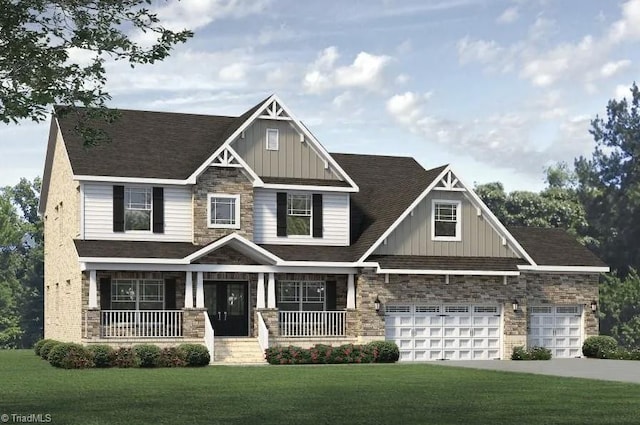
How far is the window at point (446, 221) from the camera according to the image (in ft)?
134

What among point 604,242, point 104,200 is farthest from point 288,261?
point 604,242

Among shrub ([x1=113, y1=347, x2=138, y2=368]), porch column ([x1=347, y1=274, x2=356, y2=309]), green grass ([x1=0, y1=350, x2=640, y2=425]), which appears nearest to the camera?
green grass ([x1=0, y1=350, x2=640, y2=425])

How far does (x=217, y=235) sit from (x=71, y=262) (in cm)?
556

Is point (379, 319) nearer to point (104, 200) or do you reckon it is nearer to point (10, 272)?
point (104, 200)

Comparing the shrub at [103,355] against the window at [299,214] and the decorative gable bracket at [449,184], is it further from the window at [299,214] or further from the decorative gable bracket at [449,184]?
the decorative gable bracket at [449,184]

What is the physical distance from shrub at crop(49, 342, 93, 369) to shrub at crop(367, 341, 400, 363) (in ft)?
33.0

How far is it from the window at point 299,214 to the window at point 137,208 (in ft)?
17.9

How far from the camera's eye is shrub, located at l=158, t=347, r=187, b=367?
1357 inches

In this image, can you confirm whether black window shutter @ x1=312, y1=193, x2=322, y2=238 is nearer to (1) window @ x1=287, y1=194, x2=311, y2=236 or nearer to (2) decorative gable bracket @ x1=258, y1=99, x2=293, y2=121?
(1) window @ x1=287, y1=194, x2=311, y2=236

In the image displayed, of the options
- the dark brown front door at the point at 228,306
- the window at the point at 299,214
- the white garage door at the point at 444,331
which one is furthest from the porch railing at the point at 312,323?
the window at the point at 299,214

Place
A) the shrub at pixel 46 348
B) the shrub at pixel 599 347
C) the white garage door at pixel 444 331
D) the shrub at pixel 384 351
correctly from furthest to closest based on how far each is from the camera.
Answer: the shrub at pixel 599 347
the white garage door at pixel 444 331
the shrub at pixel 46 348
the shrub at pixel 384 351

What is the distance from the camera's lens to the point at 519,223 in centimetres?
7575

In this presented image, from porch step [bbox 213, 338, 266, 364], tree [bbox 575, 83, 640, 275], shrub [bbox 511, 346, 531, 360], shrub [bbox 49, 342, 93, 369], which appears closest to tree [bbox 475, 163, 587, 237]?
tree [bbox 575, 83, 640, 275]

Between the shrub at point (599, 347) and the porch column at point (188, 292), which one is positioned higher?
the porch column at point (188, 292)
